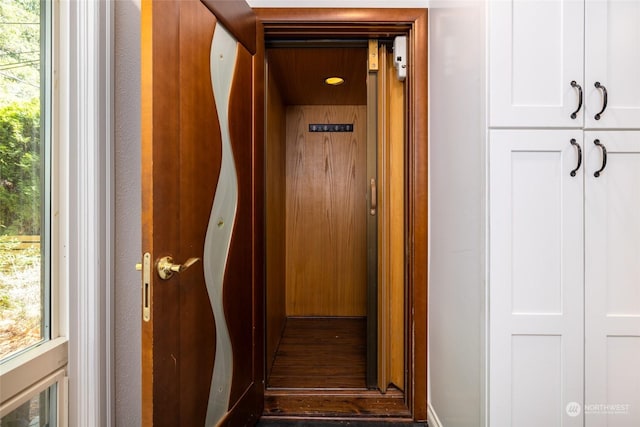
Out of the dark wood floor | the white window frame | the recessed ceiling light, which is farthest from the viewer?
the recessed ceiling light

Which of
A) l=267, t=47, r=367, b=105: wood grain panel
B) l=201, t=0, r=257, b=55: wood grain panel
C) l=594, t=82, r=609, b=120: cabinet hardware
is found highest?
l=267, t=47, r=367, b=105: wood grain panel

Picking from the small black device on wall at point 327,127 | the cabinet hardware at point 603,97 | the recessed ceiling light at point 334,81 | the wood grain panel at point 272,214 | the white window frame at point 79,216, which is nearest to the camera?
the cabinet hardware at point 603,97

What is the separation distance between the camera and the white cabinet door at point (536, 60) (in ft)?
3.25

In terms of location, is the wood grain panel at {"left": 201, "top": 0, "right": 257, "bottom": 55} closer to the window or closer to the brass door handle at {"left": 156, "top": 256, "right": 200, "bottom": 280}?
the window

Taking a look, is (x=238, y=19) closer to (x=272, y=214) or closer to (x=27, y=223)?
(x=27, y=223)

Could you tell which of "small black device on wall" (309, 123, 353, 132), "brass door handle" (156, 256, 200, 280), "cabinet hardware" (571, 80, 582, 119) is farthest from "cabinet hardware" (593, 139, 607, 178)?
"small black device on wall" (309, 123, 353, 132)

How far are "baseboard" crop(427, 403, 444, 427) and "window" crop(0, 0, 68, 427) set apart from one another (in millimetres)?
1514

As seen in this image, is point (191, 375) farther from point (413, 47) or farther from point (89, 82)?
point (413, 47)

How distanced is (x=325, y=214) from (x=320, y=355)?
1.42 meters

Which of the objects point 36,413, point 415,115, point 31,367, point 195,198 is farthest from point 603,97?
point 36,413

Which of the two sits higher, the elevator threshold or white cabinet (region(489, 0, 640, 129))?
white cabinet (region(489, 0, 640, 129))

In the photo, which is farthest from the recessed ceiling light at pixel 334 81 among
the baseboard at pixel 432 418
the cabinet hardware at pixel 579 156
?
the baseboard at pixel 432 418

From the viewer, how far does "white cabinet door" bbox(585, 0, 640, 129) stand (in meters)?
0.99

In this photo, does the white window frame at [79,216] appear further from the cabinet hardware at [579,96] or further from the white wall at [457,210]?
the cabinet hardware at [579,96]
